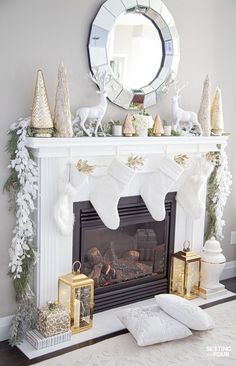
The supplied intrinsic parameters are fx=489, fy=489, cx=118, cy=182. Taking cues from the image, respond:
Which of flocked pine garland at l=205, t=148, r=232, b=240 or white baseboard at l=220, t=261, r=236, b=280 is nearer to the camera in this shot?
flocked pine garland at l=205, t=148, r=232, b=240

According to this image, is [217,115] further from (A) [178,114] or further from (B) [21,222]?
(B) [21,222]

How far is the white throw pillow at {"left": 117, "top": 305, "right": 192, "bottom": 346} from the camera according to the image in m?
3.03

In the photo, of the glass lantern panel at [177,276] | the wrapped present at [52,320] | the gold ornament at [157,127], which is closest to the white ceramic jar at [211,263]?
the glass lantern panel at [177,276]

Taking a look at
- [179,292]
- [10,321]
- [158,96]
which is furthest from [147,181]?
[10,321]

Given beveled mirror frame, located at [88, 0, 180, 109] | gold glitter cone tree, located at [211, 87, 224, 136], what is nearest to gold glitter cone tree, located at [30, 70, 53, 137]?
beveled mirror frame, located at [88, 0, 180, 109]

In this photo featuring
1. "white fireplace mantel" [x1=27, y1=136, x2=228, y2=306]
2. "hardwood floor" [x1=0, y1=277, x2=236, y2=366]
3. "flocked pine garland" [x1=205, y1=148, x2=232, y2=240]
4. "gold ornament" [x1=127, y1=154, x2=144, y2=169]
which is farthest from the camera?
"flocked pine garland" [x1=205, y1=148, x2=232, y2=240]

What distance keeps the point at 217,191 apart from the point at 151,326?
4.73ft

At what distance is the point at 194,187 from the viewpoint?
3773 mm

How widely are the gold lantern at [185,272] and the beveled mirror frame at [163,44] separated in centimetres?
119

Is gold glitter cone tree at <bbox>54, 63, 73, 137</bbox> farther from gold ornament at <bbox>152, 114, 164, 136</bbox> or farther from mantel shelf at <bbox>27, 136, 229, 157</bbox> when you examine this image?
gold ornament at <bbox>152, 114, 164, 136</bbox>

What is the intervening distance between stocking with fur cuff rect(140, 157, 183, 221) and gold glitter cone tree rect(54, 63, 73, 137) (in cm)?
84

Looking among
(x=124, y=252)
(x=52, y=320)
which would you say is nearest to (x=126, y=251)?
(x=124, y=252)

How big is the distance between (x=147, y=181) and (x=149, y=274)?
30.3 inches

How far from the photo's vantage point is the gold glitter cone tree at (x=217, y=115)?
385 cm
